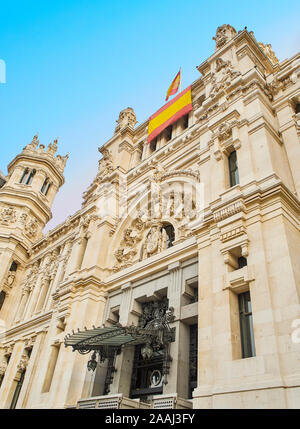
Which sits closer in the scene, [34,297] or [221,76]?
[221,76]

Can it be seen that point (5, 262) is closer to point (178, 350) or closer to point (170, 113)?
point (170, 113)

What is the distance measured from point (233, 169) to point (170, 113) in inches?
445

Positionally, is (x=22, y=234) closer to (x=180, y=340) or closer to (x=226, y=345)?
(x=180, y=340)

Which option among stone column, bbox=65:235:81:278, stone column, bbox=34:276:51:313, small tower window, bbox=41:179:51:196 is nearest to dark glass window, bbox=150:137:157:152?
stone column, bbox=65:235:81:278

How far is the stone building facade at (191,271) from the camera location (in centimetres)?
988

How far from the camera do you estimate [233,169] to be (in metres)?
15.1

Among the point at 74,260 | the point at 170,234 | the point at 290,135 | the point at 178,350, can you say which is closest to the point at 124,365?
the point at 178,350

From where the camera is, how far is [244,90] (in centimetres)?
1677

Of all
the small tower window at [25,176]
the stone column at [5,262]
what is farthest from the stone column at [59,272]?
the small tower window at [25,176]

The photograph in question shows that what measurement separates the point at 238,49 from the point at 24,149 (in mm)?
27515

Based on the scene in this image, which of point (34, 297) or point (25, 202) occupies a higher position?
point (25, 202)

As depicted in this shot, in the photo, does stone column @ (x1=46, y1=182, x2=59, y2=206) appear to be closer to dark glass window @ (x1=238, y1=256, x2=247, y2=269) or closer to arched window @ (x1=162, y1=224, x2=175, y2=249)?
arched window @ (x1=162, y1=224, x2=175, y2=249)

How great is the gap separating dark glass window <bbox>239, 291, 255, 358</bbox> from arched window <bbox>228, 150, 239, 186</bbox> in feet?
17.2

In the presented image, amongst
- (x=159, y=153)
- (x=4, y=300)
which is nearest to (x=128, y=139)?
(x=159, y=153)
